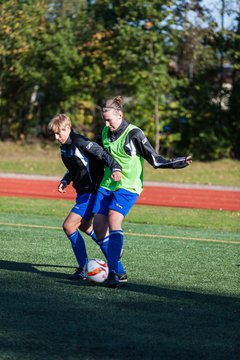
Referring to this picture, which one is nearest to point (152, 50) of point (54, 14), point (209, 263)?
point (54, 14)

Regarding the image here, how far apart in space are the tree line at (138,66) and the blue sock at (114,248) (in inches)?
855

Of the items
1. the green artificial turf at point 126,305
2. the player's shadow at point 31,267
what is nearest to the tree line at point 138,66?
the green artificial turf at point 126,305

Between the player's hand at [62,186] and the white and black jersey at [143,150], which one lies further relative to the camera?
the player's hand at [62,186]

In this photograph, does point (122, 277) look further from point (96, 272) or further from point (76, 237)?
point (76, 237)

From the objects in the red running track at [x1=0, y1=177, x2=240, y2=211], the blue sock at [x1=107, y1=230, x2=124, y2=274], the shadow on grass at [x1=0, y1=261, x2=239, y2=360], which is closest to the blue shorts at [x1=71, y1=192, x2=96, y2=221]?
the blue sock at [x1=107, y1=230, x2=124, y2=274]

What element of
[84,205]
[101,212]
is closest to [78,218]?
[84,205]

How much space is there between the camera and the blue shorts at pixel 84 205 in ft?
27.4

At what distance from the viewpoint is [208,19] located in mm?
30828

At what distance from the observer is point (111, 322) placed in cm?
620

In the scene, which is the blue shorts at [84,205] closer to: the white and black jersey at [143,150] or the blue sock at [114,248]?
the blue sock at [114,248]

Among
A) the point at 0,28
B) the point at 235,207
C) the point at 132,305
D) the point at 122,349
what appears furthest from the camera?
the point at 0,28

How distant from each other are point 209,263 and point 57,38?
22.3 metres

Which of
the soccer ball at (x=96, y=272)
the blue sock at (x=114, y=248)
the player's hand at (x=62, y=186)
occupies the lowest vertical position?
the soccer ball at (x=96, y=272)

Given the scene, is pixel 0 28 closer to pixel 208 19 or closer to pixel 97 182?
pixel 208 19
